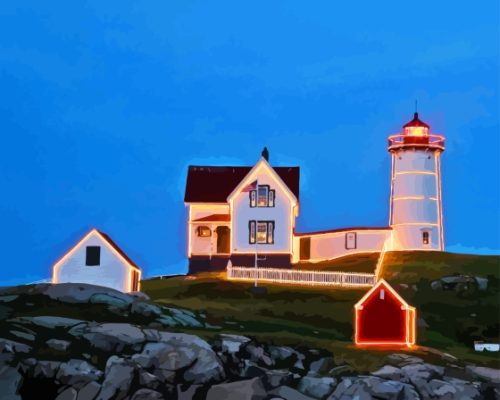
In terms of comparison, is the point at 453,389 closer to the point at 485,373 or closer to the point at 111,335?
the point at 485,373

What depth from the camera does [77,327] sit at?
41875mm

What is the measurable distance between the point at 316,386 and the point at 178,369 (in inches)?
195

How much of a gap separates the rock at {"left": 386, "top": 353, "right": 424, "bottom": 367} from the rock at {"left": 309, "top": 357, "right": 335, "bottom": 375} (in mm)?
2297

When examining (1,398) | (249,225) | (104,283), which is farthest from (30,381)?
(249,225)

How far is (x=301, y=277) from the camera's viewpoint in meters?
60.1

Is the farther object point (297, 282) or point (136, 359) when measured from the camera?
point (297, 282)

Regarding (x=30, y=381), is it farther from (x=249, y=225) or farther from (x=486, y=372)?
(x=249, y=225)

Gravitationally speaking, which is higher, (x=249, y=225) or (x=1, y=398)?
(x=249, y=225)

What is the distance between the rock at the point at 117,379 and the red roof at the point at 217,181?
2894 centimetres

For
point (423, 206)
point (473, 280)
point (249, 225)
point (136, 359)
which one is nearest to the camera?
point (136, 359)

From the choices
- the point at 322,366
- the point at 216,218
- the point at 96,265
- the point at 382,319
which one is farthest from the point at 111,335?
the point at 216,218

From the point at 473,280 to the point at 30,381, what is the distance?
2856cm

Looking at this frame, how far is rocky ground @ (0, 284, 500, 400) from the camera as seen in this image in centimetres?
3859

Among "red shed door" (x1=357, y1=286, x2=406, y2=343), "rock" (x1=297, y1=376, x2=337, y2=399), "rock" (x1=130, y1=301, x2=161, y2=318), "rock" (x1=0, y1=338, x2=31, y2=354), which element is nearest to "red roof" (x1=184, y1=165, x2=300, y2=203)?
"red shed door" (x1=357, y1=286, x2=406, y2=343)
